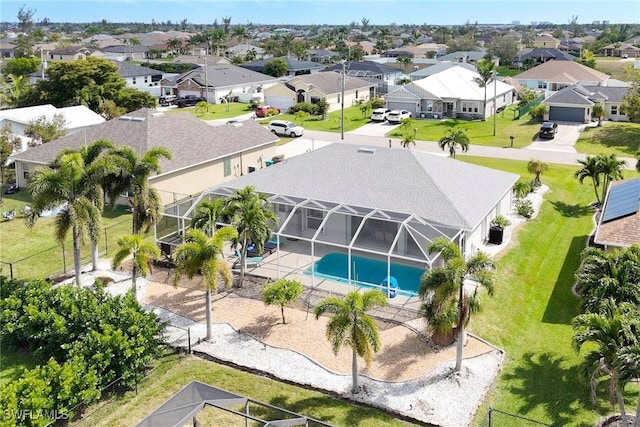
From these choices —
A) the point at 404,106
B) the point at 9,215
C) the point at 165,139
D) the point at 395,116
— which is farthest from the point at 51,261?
the point at 404,106

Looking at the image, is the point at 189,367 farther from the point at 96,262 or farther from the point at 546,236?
the point at 546,236

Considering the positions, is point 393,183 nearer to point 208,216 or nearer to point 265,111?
point 208,216

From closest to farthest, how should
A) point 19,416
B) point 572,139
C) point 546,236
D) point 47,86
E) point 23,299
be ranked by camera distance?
point 19,416 < point 23,299 < point 546,236 < point 572,139 < point 47,86

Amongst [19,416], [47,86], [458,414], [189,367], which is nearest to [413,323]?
[458,414]

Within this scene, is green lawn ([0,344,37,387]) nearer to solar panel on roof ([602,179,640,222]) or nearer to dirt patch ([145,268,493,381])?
dirt patch ([145,268,493,381])

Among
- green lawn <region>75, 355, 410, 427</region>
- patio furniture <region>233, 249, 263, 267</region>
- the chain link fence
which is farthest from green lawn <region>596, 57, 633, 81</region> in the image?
green lawn <region>75, 355, 410, 427</region>

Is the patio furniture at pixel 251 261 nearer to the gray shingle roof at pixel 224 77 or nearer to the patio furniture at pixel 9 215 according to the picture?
the patio furniture at pixel 9 215
